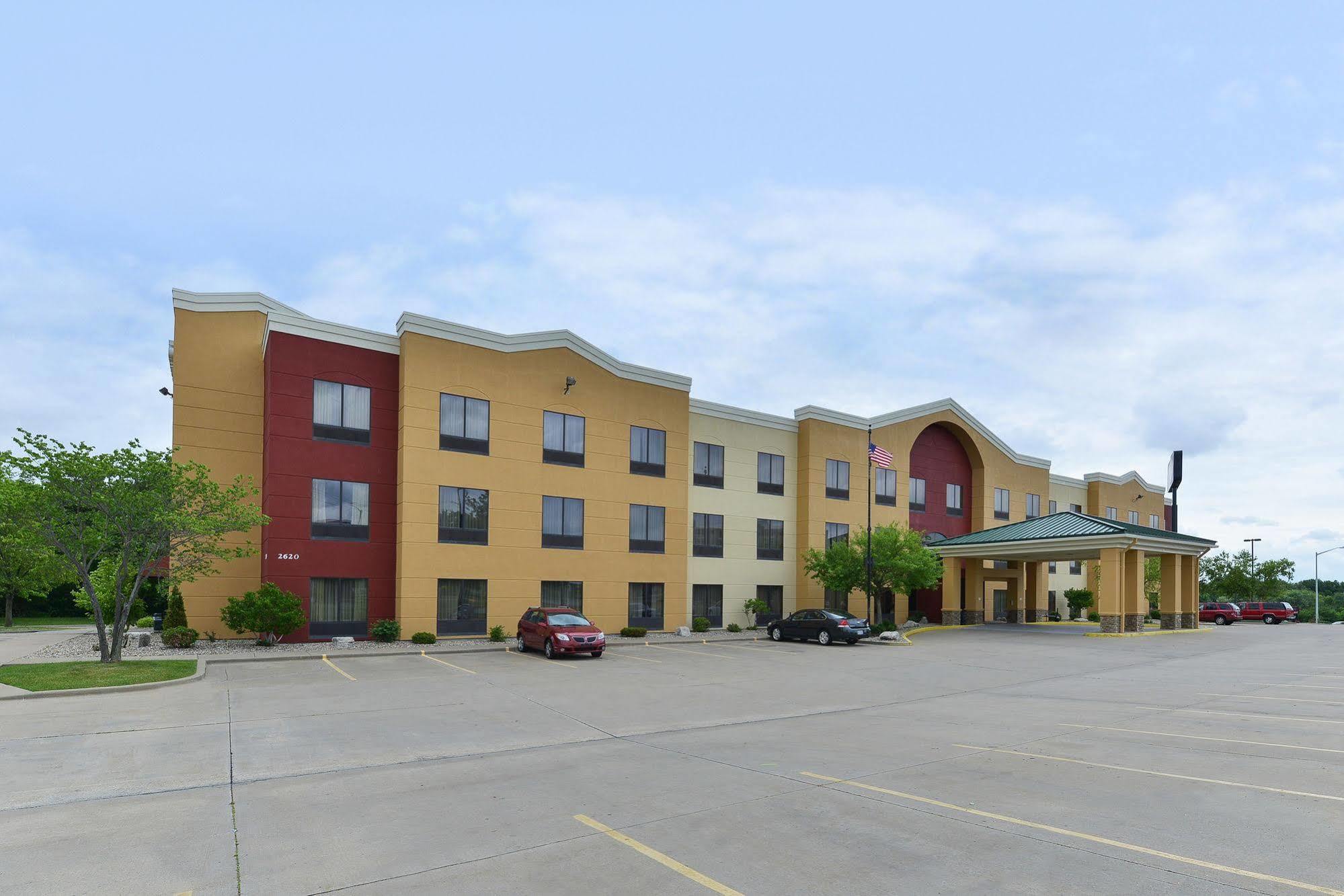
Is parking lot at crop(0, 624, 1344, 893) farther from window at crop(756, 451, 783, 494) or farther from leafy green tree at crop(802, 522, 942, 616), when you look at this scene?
window at crop(756, 451, 783, 494)

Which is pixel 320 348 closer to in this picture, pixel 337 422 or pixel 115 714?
pixel 337 422

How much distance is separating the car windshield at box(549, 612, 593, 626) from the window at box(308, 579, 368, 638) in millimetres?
8056

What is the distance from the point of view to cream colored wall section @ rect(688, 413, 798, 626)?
1594 inches

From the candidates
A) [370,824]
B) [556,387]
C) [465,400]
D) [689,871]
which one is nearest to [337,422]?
[465,400]

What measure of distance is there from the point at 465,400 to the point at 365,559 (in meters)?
7.04

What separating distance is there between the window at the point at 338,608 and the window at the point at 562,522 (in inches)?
287

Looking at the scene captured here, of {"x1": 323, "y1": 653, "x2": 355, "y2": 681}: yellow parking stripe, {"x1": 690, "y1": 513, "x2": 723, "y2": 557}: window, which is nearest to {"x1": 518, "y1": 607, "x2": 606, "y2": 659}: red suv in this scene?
{"x1": 323, "y1": 653, "x2": 355, "y2": 681}: yellow parking stripe

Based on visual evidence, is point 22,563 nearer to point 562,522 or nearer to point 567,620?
point 562,522

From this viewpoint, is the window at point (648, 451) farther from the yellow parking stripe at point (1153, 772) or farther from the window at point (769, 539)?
the yellow parking stripe at point (1153, 772)

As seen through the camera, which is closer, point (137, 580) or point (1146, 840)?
point (1146, 840)

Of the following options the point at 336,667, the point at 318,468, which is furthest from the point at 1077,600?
the point at 336,667

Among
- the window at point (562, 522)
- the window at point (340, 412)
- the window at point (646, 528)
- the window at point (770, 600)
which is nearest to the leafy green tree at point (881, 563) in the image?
the window at point (770, 600)

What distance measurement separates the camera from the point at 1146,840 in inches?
294

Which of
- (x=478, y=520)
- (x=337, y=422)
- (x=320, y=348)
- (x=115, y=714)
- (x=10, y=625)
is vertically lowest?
(x=10, y=625)
